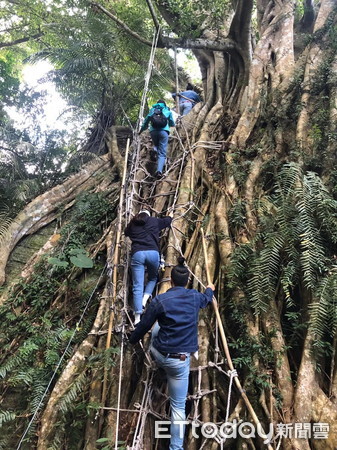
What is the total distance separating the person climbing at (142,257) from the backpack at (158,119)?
6.68 ft

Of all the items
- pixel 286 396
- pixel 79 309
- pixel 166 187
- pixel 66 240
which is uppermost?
pixel 166 187

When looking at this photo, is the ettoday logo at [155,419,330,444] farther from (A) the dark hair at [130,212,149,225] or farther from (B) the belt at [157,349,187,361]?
(A) the dark hair at [130,212,149,225]

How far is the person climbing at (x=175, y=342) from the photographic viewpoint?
2.43 meters

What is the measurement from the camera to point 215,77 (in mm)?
A: 7285

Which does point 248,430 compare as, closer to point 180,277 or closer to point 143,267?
point 180,277

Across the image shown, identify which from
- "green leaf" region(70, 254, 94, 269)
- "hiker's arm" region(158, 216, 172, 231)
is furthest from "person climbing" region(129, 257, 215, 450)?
"green leaf" region(70, 254, 94, 269)

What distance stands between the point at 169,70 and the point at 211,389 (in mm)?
7183

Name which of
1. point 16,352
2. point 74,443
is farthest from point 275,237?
point 16,352

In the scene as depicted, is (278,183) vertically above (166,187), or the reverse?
(166,187)

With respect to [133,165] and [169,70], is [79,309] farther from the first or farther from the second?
[169,70]

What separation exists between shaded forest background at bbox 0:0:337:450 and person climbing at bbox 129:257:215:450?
20 cm

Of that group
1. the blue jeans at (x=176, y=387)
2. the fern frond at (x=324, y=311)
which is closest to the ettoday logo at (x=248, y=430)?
the blue jeans at (x=176, y=387)

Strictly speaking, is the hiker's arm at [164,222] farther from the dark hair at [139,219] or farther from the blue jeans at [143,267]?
the blue jeans at [143,267]

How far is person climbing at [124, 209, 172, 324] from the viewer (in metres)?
3.31
